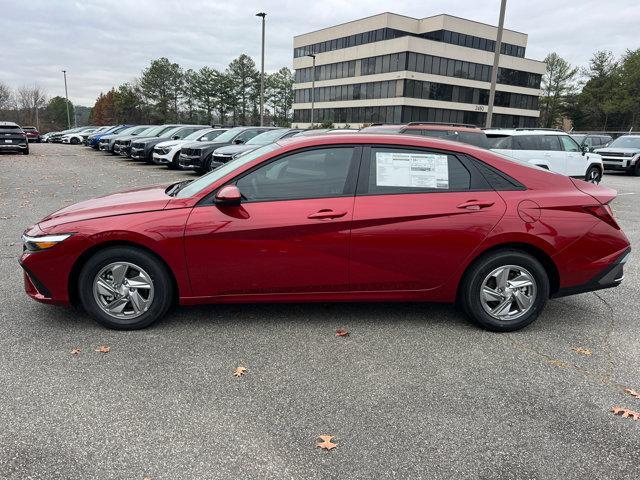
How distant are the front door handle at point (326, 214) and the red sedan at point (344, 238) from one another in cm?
1

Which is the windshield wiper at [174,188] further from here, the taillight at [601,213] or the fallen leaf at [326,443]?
the taillight at [601,213]

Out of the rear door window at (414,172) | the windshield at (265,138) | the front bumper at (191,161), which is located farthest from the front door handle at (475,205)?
the front bumper at (191,161)

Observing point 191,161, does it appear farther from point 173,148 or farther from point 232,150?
point 173,148

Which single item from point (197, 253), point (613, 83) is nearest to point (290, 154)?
point (197, 253)

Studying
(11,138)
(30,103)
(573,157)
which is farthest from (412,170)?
(30,103)

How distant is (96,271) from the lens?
3908 mm

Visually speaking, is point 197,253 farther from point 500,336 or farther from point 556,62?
point 556,62

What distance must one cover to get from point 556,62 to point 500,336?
292 ft

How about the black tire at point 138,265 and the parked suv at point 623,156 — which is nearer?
the black tire at point 138,265

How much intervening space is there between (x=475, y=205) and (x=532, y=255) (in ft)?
2.23

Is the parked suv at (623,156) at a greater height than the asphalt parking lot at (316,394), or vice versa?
the parked suv at (623,156)

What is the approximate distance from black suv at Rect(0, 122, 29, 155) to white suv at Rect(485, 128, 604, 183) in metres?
24.3

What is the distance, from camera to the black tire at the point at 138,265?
12.7ft

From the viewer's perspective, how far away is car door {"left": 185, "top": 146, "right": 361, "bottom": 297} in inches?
152
